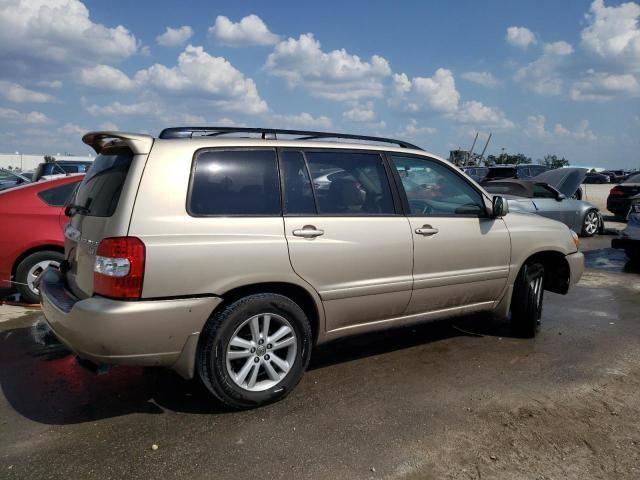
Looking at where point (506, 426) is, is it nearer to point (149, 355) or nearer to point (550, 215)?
point (149, 355)

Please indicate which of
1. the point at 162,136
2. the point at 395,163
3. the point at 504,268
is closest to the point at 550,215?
the point at 504,268

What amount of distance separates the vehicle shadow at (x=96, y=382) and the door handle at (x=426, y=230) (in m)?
1.16

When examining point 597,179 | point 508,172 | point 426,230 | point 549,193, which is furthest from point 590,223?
point 597,179

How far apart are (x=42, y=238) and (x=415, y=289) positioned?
13.8 feet

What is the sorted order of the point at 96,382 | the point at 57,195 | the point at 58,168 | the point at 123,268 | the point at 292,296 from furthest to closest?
the point at 58,168 → the point at 57,195 → the point at 96,382 → the point at 292,296 → the point at 123,268

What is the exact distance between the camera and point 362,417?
3436 millimetres

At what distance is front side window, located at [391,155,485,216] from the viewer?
4.31 m

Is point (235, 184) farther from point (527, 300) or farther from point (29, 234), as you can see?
point (29, 234)

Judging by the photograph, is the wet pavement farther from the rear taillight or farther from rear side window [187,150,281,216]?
rear side window [187,150,281,216]

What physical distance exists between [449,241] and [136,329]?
2456 millimetres

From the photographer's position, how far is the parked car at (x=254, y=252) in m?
3.12

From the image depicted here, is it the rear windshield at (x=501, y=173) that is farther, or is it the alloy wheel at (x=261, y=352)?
the rear windshield at (x=501, y=173)

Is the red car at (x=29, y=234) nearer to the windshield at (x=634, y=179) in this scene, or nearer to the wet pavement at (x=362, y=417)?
the wet pavement at (x=362, y=417)

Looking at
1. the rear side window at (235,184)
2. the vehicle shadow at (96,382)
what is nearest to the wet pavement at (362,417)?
the vehicle shadow at (96,382)
